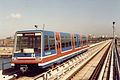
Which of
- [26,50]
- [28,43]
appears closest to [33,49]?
[26,50]

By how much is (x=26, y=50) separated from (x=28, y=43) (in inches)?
24.4

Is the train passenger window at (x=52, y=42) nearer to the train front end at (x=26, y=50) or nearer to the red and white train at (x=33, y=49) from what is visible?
the red and white train at (x=33, y=49)

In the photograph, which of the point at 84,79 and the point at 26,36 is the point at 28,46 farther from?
the point at 84,79

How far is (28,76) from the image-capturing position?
57.2 ft

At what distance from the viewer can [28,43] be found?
1784 centimetres

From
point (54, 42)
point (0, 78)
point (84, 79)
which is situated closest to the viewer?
point (0, 78)

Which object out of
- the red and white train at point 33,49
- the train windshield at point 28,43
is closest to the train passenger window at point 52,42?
the red and white train at point 33,49

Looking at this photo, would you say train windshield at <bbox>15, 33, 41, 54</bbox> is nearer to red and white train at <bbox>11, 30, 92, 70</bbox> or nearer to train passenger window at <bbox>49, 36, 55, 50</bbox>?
red and white train at <bbox>11, 30, 92, 70</bbox>

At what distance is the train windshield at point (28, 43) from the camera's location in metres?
17.5

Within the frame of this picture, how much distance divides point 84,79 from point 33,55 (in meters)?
4.17

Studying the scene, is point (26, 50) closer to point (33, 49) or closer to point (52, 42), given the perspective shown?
point (33, 49)

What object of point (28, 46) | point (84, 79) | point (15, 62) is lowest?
point (84, 79)

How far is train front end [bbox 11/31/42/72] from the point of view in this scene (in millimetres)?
17020

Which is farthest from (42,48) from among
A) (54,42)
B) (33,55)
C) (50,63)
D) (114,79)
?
(114,79)
